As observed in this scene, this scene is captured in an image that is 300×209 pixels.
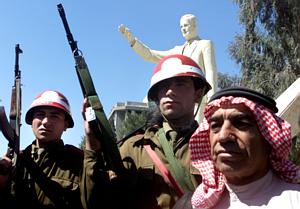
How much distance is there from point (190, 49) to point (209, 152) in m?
6.69

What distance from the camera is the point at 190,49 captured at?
30.3 ft

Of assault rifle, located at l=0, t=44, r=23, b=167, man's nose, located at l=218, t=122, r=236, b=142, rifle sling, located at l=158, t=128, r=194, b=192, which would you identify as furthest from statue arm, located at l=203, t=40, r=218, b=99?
man's nose, located at l=218, t=122, r=236, b=142

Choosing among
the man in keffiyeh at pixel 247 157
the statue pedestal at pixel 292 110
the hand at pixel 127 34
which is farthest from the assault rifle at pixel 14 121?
the hand at pixel 127 34

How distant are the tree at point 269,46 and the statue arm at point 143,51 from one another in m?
9.16


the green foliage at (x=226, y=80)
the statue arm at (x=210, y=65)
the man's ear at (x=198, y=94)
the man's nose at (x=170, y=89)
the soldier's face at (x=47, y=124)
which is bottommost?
the green foliage at (x=226, y=80)

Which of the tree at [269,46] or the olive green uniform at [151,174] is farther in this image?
the tree at [269,46]

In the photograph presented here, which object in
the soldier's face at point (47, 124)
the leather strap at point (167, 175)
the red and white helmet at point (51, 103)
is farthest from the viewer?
the red and white helmet at point (51, 103)

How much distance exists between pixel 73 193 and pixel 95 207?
483 mm

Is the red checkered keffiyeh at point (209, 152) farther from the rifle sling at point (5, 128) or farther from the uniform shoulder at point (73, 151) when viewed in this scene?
the rifle sling at point (5, 128)

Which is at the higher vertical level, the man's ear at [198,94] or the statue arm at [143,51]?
the man's ear at [198,94]

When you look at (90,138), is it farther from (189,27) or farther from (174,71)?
(189,27)

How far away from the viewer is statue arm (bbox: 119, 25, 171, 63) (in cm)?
926

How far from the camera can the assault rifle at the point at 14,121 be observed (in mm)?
3375

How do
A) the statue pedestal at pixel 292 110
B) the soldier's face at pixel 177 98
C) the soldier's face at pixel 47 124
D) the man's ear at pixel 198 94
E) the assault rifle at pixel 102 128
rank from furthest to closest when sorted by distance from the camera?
the statue pedestal at pixel 292 110
the soldier's face at pixel 47 124
the man's ear at pixel 198 94
the soldier's face at pixel 177 98
the assault rifle at pixel 102 128
